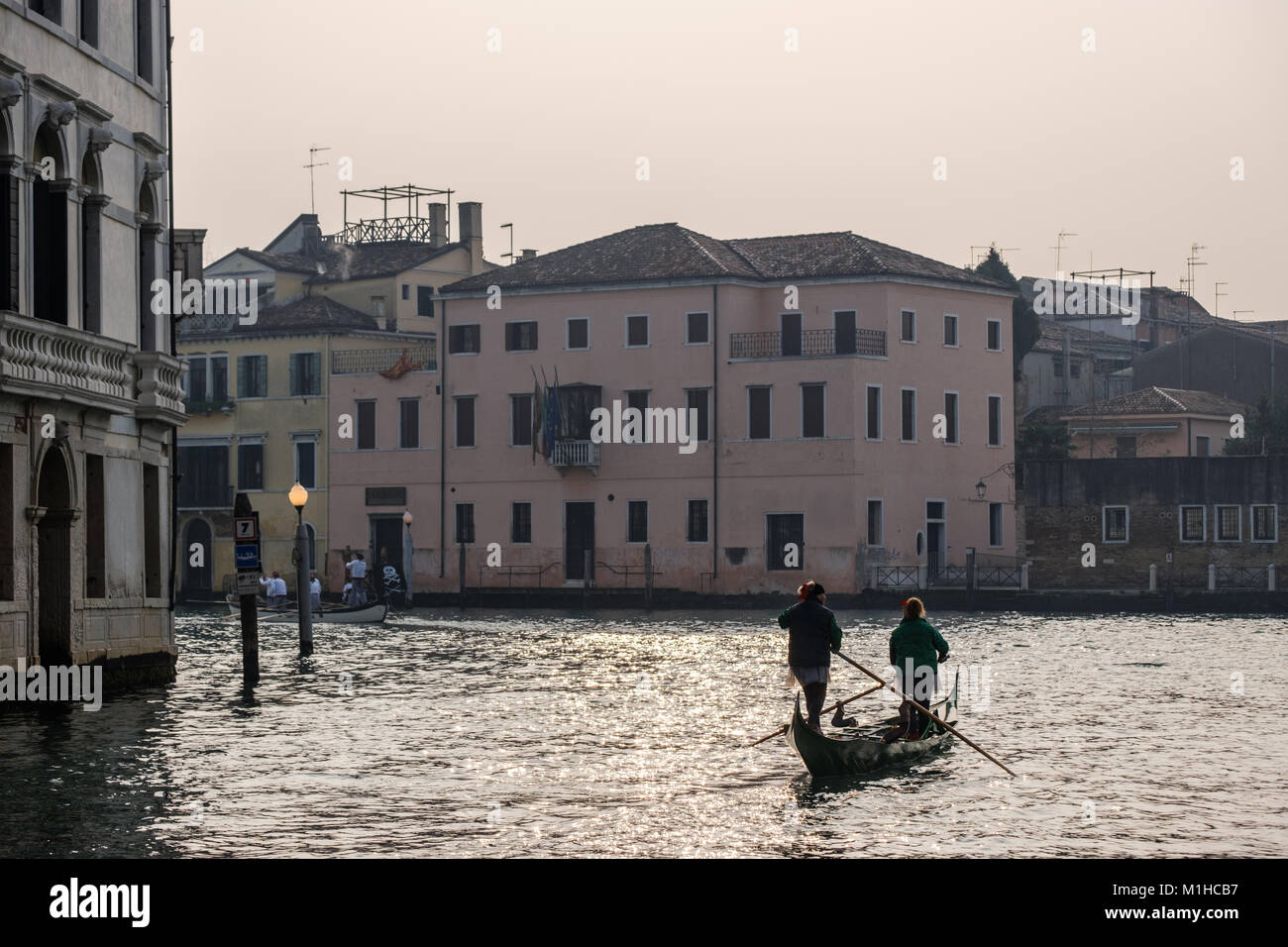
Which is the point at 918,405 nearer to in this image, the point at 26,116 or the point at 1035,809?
the point at 26,116

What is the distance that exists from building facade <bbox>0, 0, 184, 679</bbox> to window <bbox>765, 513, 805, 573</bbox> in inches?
1237

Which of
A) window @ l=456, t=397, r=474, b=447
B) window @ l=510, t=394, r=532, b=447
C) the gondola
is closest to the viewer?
the gondola

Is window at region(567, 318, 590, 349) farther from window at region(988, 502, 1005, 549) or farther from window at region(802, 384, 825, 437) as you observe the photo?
window at region(988, 502, 1005, 549)

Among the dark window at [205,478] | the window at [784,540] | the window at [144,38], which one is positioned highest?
the window at [144,38]

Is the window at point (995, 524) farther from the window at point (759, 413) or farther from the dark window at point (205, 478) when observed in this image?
the dark window at point (205, 478)

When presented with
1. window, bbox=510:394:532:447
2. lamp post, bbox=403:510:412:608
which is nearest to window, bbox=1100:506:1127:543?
window, bbox=510:394:532:447

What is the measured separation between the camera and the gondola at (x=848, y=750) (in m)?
17.0

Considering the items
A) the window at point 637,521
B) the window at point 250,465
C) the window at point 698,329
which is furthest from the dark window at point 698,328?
the window at point 250,465

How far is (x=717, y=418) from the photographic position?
5809 cm

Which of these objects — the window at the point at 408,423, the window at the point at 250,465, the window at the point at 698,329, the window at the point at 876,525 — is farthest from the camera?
the window at the point at 250,465

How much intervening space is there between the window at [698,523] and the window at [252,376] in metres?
15.9

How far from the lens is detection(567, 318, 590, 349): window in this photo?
60594 mm

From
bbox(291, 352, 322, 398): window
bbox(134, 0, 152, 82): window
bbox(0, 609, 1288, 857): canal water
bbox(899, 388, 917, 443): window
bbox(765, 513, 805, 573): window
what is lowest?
bbox(0, 609, 1288, 857): canal water

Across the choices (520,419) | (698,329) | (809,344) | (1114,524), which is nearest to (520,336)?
(520,419)
